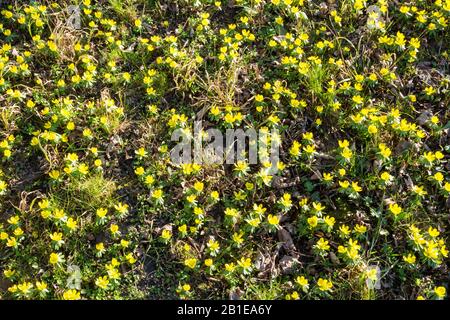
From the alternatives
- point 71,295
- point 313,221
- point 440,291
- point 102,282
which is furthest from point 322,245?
point 71,295

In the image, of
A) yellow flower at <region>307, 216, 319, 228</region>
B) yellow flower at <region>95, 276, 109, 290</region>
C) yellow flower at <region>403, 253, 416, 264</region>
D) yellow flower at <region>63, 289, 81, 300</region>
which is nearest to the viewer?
yellow flower at <region>63, 289, 81, 300</region>

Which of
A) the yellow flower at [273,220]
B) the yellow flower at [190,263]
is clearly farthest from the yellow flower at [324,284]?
the yellow flower at [190,263]

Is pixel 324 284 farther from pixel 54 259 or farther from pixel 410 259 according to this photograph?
pixel 54 259

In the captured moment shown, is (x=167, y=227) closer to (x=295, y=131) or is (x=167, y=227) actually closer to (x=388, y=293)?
(x=295, y=131)

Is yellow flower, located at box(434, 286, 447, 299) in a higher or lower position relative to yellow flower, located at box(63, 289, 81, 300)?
lower

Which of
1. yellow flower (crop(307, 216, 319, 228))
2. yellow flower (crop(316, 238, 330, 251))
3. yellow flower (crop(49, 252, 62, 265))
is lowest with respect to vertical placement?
yellow flower (crop(49, 252, 62, 265))

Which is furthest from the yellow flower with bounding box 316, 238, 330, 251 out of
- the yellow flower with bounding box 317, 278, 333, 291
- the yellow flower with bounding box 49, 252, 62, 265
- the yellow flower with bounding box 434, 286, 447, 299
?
the yellow flower with bounding box 49, 252, 62, 265

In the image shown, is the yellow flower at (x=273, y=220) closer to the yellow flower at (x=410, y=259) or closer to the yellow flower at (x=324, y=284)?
the yellow flower at (x=324, y=284)

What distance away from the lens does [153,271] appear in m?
3.46

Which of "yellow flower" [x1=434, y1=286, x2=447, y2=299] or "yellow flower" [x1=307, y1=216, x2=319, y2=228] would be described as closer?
"yellow flower" [x1=434, y1=286, x2=447, y2=299]

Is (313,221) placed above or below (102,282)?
above

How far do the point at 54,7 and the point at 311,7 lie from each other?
2.36 m

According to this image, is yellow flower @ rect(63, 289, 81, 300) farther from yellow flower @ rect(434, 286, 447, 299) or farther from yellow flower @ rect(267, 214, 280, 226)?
yellow flower @ rect(434, 286, 447, 299)

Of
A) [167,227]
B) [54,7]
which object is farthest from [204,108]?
[54,7]
